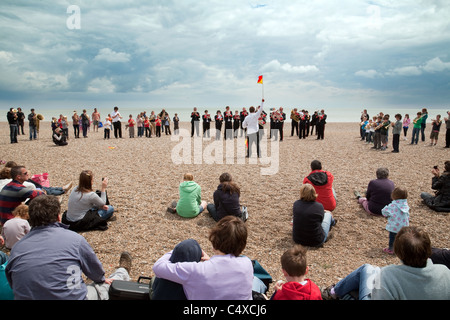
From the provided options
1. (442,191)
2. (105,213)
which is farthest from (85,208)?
(442,191)

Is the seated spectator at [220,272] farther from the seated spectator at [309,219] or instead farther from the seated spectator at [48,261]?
the seated spectator at [309,219]

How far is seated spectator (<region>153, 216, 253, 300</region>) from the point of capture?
260 centimetres

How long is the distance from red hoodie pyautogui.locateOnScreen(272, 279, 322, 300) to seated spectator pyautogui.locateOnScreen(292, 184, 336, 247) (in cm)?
225

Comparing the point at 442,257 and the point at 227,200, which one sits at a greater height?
the point at 227,200

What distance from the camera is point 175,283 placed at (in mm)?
2779

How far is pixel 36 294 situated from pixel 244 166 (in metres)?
9.27

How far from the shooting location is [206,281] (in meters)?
2.59

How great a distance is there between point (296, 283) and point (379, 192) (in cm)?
440

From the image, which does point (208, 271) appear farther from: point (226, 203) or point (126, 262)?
point (226, 203)

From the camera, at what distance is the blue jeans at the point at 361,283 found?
3.13m

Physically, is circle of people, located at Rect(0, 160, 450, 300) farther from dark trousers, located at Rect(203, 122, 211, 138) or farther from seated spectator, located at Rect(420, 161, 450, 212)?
dark trousers, located at Rect(203, 122, 211, 138)

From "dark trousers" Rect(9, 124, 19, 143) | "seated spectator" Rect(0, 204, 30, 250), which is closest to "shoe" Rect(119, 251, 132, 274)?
"seated spectator" Rect(0, 204, 30, 250)
